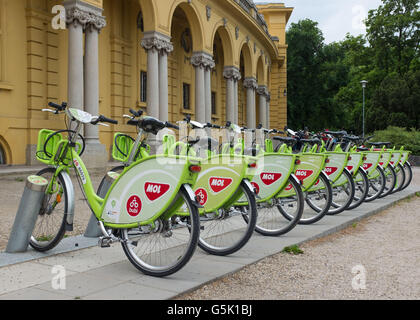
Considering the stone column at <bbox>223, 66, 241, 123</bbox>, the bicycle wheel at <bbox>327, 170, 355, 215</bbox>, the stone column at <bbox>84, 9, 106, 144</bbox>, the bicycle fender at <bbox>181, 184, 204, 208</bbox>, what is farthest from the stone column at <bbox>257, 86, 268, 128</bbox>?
the bicycle fender at <bbox>181, 184, 204, 208</bbox>

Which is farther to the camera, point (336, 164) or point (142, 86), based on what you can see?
point (142, 86)

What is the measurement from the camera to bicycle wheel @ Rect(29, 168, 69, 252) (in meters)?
4.04

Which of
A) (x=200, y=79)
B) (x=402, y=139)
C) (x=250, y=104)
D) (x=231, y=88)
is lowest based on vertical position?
(x=402, y=139)

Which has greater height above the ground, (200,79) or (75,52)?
(200,79)

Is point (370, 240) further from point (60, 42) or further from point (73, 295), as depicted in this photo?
point (60, 42)

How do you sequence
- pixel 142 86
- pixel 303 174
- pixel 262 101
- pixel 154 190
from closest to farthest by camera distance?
pixel 154 190 < pixel 303 174 < pixel 142 86 < pixel 262 101

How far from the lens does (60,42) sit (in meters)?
13.4

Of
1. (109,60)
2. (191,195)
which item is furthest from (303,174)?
(109,60)

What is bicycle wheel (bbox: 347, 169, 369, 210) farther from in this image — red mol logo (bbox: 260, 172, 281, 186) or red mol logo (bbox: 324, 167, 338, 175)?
red mol logo (bbox: 260, 172, 281, 186)

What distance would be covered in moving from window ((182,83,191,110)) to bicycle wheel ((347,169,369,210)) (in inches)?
573

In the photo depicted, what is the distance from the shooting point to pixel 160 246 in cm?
392

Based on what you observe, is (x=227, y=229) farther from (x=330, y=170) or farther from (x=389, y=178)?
(x=389, y=178)

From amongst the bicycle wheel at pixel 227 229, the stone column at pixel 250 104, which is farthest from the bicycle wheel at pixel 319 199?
the stone column at pixel 250 104

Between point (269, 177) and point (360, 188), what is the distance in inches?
110
